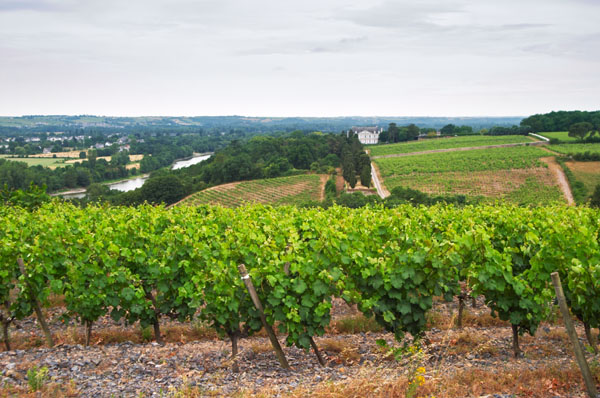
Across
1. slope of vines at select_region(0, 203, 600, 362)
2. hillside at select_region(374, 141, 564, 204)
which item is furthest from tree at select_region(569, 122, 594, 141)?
slope of vines at select_region(0, 203, 600, 362)

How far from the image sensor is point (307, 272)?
7172 millimetres

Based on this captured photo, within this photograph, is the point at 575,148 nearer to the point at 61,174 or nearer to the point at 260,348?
the point at 260,348

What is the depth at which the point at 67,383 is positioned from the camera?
662 cm

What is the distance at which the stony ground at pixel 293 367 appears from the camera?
6.19 m

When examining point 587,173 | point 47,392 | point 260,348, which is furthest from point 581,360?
point 587,173

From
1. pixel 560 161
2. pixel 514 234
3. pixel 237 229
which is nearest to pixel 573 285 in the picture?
pixel 514 234

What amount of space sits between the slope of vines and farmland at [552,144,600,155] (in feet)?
280

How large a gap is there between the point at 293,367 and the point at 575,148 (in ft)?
321

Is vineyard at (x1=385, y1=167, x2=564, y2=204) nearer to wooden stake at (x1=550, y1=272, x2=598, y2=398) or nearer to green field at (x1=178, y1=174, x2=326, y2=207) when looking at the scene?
green field at (x1=178, y1=174, x2=326, y2=207)

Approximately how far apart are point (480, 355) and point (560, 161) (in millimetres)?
81536

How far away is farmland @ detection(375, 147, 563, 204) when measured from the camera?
6303 centimetres

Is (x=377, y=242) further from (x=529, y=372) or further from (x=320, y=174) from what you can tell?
(x=320, y=174)

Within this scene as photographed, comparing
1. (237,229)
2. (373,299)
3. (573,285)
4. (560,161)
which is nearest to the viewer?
(573,285)

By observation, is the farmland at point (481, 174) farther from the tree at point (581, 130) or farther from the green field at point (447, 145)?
the tree at point (581, 130)
